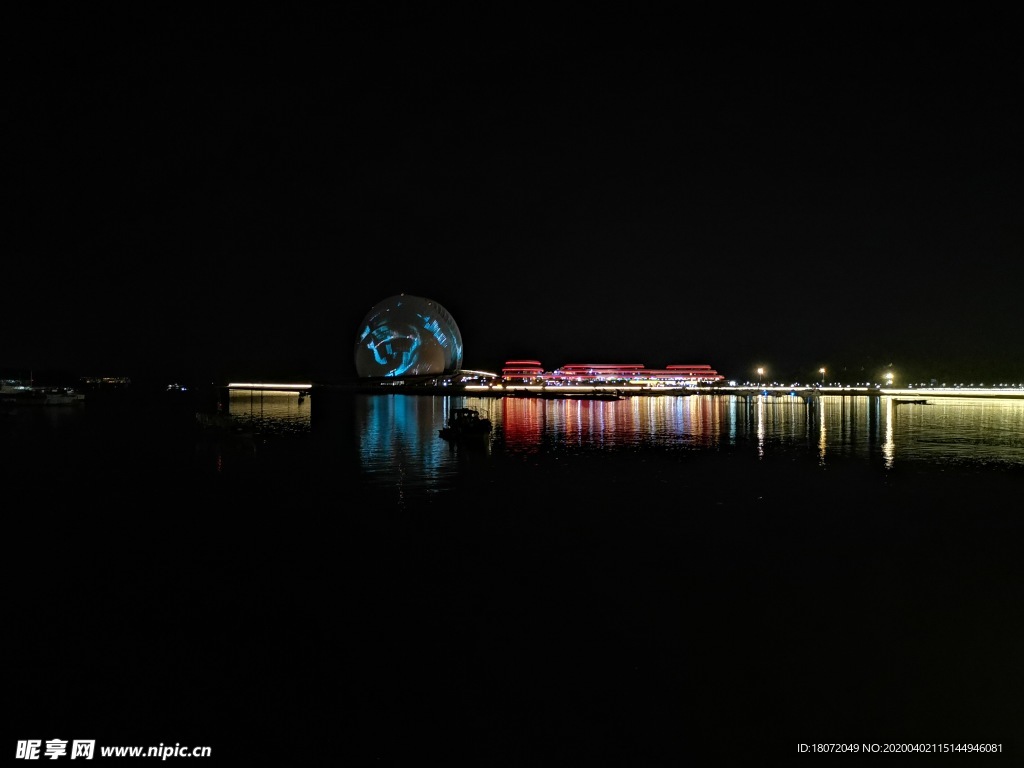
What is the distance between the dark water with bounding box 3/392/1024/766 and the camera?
4.78 m

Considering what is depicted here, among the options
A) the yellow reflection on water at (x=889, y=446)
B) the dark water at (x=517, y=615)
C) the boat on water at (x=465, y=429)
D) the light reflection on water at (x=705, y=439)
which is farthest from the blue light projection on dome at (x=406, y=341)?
the dark water at (x=517, y=615)

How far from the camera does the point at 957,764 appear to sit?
14.4 ft

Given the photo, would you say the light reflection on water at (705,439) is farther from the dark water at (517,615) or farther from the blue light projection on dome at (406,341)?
the blue light projection on dome at (406,341)

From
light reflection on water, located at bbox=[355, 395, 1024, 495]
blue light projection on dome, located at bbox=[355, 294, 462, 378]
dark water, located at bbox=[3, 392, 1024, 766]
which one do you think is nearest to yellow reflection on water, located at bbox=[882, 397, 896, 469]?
light reflection on water, located at bbox=[355, 395, 1024, 495]

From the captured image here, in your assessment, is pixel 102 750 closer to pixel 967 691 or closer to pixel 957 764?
pixel 957 764

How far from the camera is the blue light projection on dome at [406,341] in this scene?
2867 inches

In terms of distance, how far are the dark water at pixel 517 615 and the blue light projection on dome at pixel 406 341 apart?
57958mm

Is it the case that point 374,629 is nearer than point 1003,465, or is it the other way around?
point 374,629

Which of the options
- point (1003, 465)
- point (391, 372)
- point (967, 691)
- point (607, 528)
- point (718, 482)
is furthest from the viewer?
point (391, 372)

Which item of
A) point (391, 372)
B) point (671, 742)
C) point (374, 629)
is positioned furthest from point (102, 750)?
point (391, 372)

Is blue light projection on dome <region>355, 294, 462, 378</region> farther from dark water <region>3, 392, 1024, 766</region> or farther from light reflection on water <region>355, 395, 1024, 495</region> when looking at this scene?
dark water <region>3, 392, 1024, 766</region>

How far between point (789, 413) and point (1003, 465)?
20856 millimetres

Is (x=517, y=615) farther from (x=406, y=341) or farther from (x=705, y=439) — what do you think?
(x=406, y=341)

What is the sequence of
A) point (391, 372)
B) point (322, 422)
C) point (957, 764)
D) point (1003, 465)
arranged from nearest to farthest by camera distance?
point (957, 764) → point (1003, 465) → point (322, 422) → point (391, 372)
